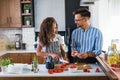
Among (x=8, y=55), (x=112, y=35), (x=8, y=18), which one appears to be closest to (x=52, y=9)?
(x=8, y=18)

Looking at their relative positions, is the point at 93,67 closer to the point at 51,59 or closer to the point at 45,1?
the point at 51,59

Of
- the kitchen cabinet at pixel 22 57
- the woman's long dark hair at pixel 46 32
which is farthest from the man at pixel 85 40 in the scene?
the kitchen cabinet at pixel 22 57

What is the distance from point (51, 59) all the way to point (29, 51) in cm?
Result: 241

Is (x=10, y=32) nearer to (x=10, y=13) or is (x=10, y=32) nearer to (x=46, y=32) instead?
(x=10, y=13)

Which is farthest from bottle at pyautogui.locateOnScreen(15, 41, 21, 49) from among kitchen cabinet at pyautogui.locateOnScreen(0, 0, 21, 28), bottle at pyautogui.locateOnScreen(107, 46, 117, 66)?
bottle at pyautogui.locateOnScreen(107, 46, 117, 66)

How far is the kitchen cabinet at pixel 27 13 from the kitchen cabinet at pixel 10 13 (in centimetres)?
13

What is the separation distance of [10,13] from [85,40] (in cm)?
314

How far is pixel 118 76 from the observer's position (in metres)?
2.06

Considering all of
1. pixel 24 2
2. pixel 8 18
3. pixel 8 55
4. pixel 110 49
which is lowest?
pixel 8 55

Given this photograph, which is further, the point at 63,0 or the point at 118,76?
the point at 63,0

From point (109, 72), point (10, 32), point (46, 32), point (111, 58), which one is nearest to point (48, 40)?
point (46, 32)

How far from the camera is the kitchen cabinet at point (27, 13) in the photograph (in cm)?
582

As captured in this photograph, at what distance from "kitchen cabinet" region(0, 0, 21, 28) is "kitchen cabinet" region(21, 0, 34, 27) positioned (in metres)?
0.13

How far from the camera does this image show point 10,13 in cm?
584
